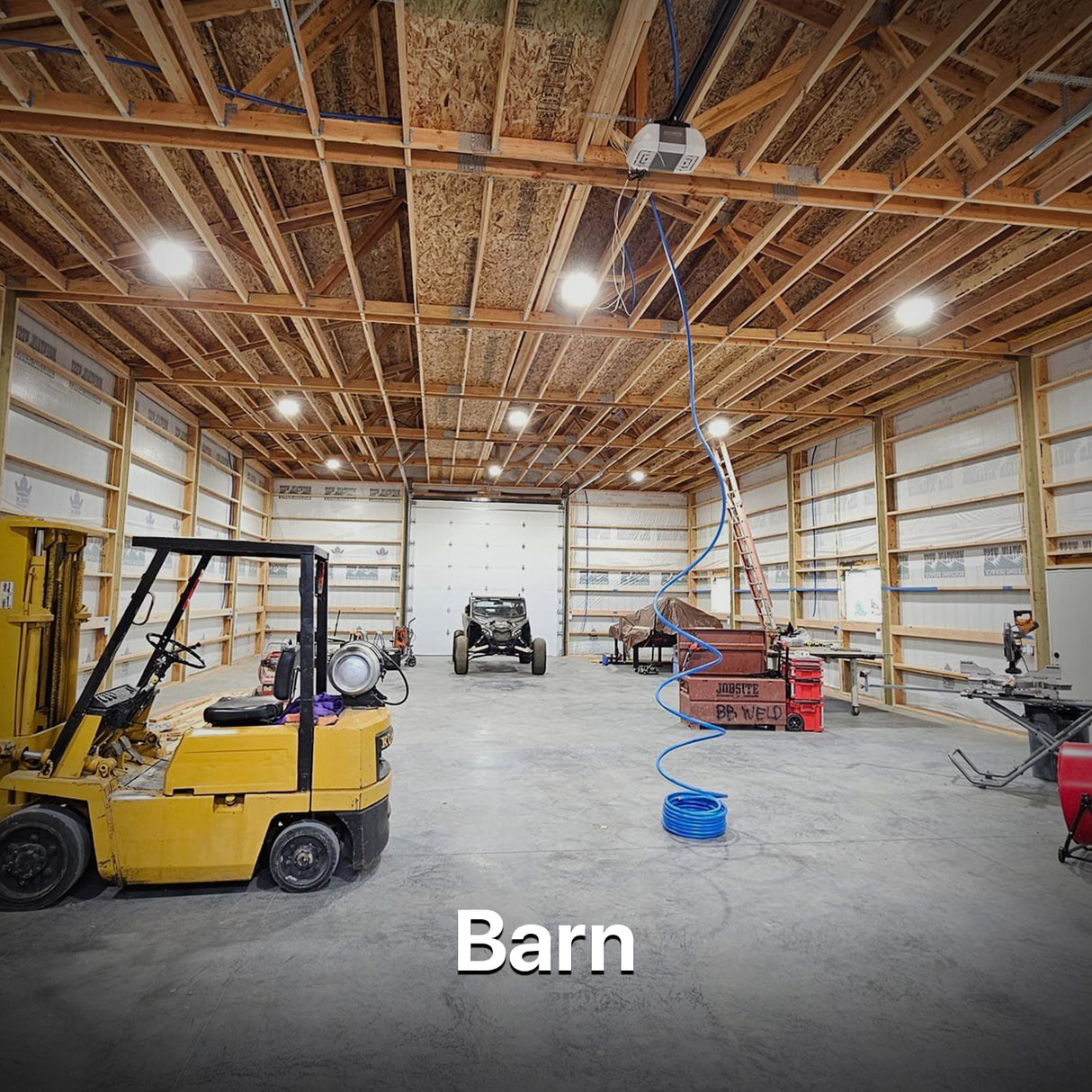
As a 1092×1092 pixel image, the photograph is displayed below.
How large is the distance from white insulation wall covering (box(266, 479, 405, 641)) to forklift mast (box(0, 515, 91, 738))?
12.5 m

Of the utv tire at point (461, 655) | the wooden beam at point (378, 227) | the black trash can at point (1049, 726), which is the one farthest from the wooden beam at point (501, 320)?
the utv tire at point (461, 655)

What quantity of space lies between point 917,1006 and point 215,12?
6140 mm

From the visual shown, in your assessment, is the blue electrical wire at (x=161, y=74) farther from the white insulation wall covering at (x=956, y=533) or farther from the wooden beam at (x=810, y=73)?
the white insulation wall covering at (x=956, y=533)

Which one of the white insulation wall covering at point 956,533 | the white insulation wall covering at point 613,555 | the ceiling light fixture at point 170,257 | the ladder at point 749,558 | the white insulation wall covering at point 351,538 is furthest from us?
the white insulation wall covering at point 613,555

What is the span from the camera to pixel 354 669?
390 centimetres

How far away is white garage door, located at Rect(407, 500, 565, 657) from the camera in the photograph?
1680cm

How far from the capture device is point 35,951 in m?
2.83

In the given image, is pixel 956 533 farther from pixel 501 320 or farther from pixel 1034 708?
pixel 501 320

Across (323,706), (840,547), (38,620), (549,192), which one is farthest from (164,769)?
(840,547)

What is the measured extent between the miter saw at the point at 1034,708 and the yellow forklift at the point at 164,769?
523 cm

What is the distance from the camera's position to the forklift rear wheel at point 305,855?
3.46m

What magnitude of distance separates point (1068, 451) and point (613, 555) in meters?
11.2

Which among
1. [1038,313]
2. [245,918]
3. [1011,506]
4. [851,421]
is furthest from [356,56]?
[851,421]

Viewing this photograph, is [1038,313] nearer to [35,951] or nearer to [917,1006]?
[917,1006]
